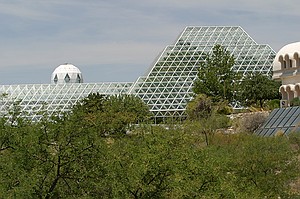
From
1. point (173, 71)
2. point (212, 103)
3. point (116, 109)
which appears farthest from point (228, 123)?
point (173, 71)

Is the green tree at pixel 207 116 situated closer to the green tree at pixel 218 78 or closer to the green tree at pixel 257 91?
the green tree at pixel 218 78

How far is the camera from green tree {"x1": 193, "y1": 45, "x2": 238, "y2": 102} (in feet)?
166

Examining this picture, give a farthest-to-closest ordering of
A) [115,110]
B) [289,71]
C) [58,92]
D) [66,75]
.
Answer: [66,75] → [58,92] → [289,71] → [115,110]

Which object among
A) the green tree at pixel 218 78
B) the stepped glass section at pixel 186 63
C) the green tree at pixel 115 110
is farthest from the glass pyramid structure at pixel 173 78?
the green tree at pixel 115 110

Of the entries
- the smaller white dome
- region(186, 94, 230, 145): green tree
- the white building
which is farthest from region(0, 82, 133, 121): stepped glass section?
region(186, 94, 230, 145): green tree

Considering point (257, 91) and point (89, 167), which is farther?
point (257, 91)

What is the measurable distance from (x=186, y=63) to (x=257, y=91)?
14542mm

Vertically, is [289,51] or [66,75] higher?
[66,75]

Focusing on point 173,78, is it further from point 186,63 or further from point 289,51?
point 289,51

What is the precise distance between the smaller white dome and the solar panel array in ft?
112

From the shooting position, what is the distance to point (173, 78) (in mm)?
64750

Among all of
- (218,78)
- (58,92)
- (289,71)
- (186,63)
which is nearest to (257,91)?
(289,71)

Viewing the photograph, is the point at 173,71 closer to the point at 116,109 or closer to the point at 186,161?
the point at 116,109

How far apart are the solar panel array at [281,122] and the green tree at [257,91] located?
8.84 metres
